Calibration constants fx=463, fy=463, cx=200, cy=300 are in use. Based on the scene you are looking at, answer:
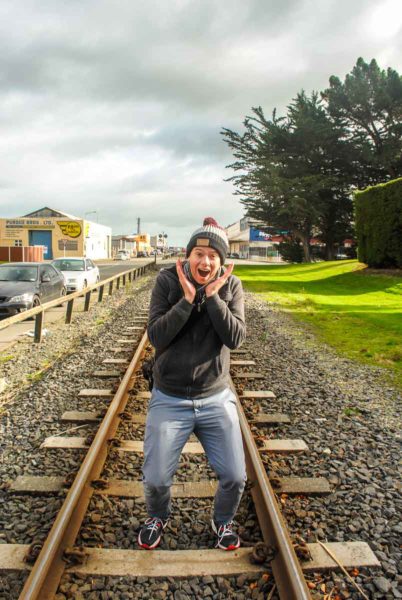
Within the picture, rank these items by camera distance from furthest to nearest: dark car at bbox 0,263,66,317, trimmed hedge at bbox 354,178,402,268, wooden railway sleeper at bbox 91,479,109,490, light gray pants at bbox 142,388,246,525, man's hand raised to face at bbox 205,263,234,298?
trimmed hedge at bbox 354,178,402,268
dark car at bbox 0,263,66,317
wooden railway sleeper at bbox 91,479,109,490
light gray pants at bbox 142,388,246,525
man's hand raised to face at bbox 205,263,234,298

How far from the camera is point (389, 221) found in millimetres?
20594

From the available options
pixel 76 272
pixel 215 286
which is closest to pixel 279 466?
pixel 215 286

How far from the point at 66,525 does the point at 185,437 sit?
38.6 inches

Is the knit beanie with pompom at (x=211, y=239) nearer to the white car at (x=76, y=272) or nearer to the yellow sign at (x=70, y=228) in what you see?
the white car at (x=76, y=272)

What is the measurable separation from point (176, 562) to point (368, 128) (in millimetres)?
39980

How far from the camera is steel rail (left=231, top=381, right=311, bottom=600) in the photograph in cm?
243

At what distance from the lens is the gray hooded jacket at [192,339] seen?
8.54 ft

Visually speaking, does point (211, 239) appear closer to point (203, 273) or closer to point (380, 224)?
point (203, 273)

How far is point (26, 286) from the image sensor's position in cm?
1250

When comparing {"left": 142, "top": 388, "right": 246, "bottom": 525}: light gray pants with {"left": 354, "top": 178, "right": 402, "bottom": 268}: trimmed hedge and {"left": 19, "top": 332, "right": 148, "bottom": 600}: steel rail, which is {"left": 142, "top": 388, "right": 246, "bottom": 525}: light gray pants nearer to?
{"left": 19, "top": 332, "right": 148, "bottom": 600}: steel rail

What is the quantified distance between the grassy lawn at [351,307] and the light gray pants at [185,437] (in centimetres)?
496

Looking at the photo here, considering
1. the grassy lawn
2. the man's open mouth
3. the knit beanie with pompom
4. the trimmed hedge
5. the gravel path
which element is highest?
the trimmed hedge

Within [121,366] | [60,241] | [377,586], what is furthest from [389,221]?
[60,241]

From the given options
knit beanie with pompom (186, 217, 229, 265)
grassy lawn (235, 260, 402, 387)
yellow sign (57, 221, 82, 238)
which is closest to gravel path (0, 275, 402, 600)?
grassy lawn (235, 260, 402, 387)
